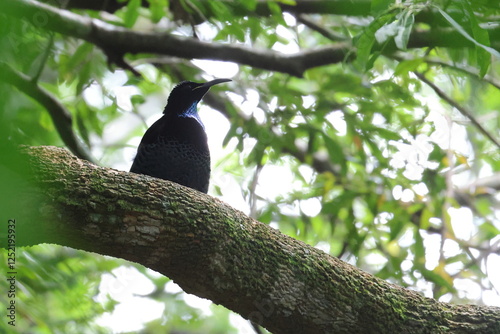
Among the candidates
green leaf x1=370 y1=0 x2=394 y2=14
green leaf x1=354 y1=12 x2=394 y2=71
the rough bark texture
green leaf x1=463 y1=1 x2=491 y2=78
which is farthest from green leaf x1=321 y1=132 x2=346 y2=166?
green leaf x1=463 y1=1 x2=491 y2=78

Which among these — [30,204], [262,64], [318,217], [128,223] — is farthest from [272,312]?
[318,217]

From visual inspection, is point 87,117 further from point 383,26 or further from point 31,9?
point 383,26

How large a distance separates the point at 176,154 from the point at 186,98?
2.92ft

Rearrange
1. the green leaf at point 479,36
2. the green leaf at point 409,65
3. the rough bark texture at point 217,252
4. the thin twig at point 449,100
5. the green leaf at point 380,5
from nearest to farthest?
the rough bark texture at point 217,252, the green leaf at point 479,36, the green leaf at point 380,5, the green leaf at point 409,65, the thin twig at point 449,100

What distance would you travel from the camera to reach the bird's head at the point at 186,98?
481cm

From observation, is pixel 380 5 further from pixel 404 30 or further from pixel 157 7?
pixel 157 7

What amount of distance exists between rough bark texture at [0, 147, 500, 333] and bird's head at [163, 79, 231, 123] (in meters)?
2.07

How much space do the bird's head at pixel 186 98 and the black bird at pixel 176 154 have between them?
0.26m

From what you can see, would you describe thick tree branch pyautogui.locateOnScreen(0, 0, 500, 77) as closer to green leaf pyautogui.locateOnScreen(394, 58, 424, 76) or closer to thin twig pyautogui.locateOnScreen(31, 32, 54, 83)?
thin twig pyautogui.locateOnScreen(31, 32, 54, 83)

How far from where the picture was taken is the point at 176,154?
4180 mm

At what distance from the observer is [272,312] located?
284 cm

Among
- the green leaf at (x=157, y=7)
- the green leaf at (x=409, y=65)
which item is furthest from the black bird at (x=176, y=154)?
the green leaf at (x=409, y=65)

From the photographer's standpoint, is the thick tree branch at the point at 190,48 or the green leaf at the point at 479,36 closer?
the green leaf at the point at 479,36

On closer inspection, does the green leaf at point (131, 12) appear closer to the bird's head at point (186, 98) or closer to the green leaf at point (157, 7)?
the green leaf at point (157, 7)
